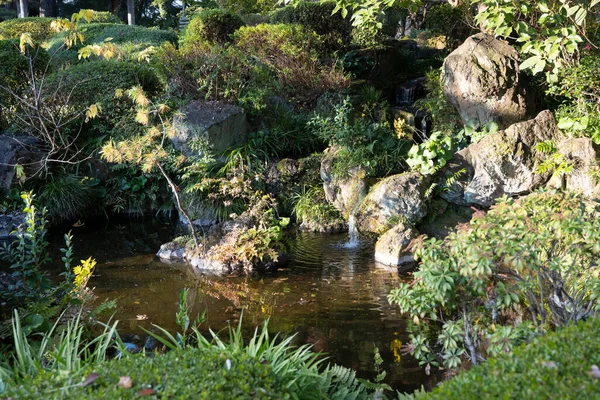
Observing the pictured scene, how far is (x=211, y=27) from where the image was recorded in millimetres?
13234

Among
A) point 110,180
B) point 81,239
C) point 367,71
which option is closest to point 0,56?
point 110,180

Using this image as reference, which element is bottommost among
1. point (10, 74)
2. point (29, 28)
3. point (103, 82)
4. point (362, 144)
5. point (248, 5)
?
point (362, 144)

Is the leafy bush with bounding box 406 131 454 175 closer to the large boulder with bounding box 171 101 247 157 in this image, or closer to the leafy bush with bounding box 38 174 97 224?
the large boulder with bounding box 171 101 247 157

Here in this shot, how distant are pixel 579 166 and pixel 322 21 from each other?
6.94 metres

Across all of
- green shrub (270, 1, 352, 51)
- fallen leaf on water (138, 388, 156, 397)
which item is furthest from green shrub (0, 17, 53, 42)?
fallen leaf on water (138, 388, 156, 397)

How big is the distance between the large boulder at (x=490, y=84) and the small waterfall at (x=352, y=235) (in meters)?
2.71

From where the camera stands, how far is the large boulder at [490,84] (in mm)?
9242

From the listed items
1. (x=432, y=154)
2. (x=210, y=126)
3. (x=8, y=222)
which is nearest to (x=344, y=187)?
(x=432, y=154)

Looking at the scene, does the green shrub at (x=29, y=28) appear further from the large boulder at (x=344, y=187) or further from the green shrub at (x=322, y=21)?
the large boulder at (x=344, y=187)

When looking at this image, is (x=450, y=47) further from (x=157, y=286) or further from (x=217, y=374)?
(x=217, y=374)

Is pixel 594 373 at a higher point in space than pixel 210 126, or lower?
lower

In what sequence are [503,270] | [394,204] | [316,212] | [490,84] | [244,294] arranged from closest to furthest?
[503,270] → [244,294] → [394,204] → [490,84] → [316,212]

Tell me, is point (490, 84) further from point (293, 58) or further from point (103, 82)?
point (103, 82)

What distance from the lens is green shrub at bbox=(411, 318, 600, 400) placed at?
81.6 inches
